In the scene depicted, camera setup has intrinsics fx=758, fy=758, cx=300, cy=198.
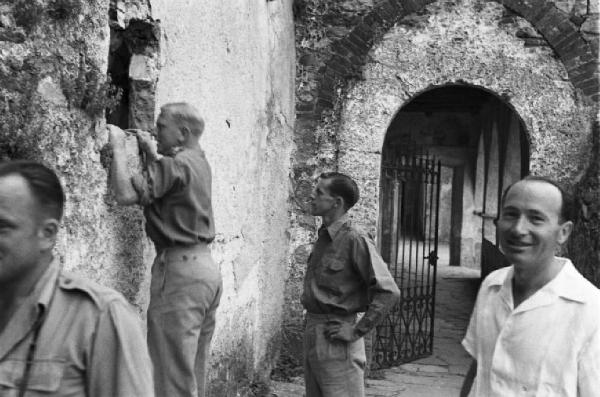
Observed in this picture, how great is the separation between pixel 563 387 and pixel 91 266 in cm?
170

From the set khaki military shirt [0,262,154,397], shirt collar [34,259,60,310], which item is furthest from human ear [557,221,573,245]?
shirt collar [34,259,60,310]

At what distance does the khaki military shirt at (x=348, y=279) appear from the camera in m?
3.75

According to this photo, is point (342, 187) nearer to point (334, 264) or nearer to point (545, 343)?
point (334, 264)

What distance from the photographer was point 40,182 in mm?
1387

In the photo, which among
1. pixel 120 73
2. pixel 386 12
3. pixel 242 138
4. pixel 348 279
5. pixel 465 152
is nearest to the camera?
pixel 120 73

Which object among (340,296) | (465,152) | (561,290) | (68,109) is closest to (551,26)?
(340,296)

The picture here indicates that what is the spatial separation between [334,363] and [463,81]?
3.90m

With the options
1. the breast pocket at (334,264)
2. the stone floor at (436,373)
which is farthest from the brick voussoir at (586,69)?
the breast pocket at (334,264)

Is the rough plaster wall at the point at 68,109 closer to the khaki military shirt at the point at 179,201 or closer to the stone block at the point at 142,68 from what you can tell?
the khaki military shirt at the point at 179,201

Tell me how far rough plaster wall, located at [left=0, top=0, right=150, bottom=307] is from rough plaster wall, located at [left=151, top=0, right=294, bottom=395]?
0.74 m

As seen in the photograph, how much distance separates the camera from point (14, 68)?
92.2 inches

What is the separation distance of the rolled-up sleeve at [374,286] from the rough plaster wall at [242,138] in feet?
3.19

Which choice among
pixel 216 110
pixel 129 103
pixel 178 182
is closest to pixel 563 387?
pixel 178 182

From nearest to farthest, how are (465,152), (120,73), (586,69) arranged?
(120,73) → (586,69) → (465,152)
